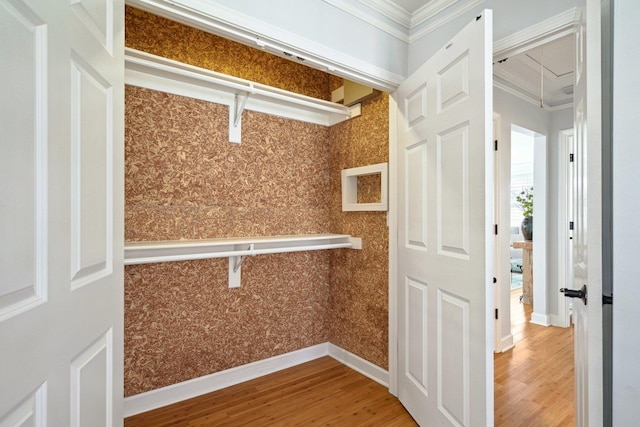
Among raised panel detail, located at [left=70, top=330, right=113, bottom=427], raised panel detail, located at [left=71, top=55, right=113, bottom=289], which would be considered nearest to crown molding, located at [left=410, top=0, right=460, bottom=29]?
raised panel detail, located at [left=71, top=55, right=113, bottom=289]

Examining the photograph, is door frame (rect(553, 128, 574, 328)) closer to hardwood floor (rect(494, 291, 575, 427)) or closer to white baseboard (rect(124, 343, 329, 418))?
hardwood floor (rect(494, 291, 575, 427))

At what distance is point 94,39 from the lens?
96cm

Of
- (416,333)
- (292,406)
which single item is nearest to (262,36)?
(416,333)

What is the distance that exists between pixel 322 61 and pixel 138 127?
1.25m

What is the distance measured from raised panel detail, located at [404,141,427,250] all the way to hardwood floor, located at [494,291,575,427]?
127 centimetres

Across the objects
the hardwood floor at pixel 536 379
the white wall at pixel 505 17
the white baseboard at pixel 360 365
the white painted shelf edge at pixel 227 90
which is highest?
the white wall at pixel 505 17

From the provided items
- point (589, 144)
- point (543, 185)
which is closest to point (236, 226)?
point (589, 144)

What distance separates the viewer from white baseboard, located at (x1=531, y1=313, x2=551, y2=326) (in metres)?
3.86

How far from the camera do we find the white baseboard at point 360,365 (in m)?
2.47

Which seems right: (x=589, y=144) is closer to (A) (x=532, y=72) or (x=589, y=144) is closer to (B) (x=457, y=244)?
(B) (x=457, y=244)

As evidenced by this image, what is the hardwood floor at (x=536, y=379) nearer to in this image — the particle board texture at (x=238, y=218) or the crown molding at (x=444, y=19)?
the particle board texture at (x=238, y=218)

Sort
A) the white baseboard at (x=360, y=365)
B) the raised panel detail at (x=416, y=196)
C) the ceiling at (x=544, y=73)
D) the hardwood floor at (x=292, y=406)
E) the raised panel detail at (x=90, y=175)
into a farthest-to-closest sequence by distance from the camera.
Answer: the ceiling at (x=544, y=73) → the white baseboard at (x=360, y=365) → the hardwood floor at (x=292, y=406) → the raised panel detail at (x=416, y=196) → the raised panel detail at (x=90, y=175)

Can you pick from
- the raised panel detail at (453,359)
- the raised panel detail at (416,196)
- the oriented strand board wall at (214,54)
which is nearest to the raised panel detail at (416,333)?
the raised panel detail at (453,359)

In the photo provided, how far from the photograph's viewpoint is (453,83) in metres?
1.64
